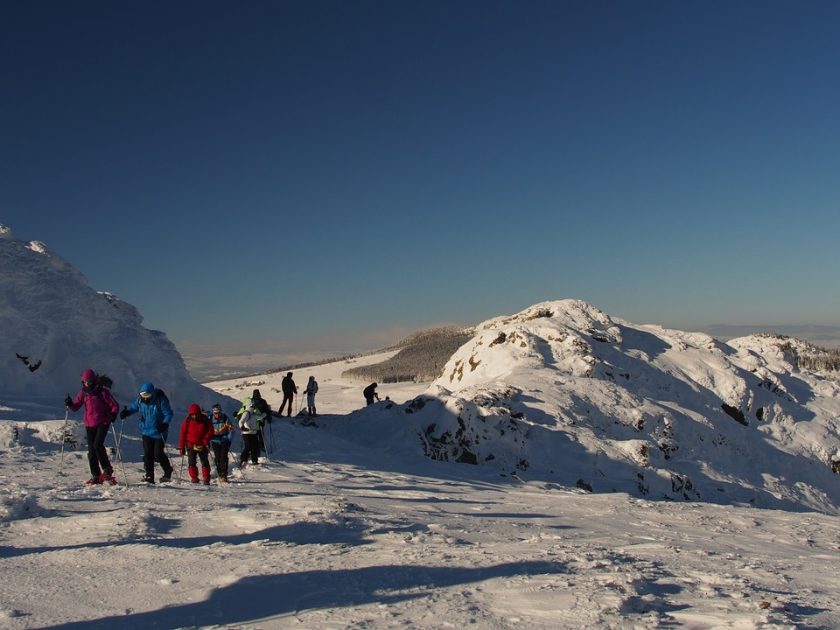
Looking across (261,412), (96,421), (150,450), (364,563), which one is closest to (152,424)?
(150,450)

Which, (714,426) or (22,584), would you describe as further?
(714,426)

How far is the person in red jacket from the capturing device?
40.6ft

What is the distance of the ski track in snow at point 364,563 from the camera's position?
5336mm

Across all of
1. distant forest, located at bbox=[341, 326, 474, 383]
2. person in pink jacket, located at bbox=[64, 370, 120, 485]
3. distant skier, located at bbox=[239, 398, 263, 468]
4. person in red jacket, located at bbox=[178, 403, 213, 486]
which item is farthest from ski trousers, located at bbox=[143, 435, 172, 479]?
distant forest, located at bbox=[341, 326, 474, 383]

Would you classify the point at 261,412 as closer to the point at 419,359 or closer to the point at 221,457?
the point at 221,457

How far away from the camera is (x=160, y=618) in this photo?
16.7 ft

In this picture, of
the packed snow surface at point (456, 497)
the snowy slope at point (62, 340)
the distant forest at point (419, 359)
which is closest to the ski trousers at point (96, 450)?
the packed snow surface at point (456, 497)

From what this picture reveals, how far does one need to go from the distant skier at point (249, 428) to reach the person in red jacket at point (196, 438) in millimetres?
1979

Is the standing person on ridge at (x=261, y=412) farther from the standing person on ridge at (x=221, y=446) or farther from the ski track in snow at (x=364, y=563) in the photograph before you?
the ski track in snow at (x=364, y=563)

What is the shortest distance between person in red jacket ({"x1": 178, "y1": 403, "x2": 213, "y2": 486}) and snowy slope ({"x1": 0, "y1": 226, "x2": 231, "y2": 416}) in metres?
6.76

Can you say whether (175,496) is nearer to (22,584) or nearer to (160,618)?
(22,584)

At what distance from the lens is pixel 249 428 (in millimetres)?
14703

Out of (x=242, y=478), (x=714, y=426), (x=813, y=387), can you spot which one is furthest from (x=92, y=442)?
(x=813, y=387)

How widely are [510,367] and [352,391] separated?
25686 mm
